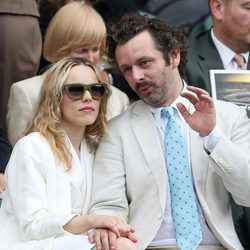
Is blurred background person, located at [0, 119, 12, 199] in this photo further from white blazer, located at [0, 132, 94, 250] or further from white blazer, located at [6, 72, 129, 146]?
white blazer, located at [0, 132, 94, 250]

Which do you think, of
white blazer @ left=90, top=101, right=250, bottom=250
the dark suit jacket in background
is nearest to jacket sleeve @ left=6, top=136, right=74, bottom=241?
white blazer @ left=90, top=101, right=250, bottom=250

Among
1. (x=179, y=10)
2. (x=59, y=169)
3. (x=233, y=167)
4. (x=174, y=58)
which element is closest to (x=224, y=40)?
(x=174, y=58)

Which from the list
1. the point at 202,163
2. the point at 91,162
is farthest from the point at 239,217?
the point at 91,162

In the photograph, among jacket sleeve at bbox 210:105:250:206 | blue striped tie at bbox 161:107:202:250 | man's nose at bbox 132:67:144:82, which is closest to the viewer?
jacket sleeve at bbox 210:105:250:206

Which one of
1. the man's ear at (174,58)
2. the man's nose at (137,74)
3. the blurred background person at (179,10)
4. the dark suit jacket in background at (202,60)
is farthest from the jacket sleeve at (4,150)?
the blurred background person at (179,10)

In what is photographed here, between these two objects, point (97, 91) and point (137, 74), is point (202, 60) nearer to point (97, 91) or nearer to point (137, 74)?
point (137, 74)

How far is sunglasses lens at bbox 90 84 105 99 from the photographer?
5020mm

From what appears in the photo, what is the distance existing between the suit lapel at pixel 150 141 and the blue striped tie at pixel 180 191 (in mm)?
47

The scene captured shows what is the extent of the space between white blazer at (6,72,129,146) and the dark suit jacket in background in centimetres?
53

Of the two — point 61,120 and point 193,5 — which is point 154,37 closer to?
point 61,120

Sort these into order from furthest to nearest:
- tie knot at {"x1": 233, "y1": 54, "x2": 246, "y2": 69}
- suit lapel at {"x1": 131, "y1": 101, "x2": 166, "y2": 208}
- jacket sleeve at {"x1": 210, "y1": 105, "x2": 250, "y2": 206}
Answer: tie knot at {"x1": 233, "y1": 54, "x2": 246, "y2": 69} → suit lapel at {"x1": 131, "y1": 101, "x2": 166, "y2": 208} → jacket sleeve at {"x1": 210, "y1": 105, "x2": 250, "y2": 206}

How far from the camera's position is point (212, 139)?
4.79 meters

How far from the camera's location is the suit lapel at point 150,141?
16.3 ft

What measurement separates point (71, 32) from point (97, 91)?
1.08m
